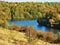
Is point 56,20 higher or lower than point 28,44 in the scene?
lower

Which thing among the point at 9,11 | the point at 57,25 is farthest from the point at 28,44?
the point at 9,11

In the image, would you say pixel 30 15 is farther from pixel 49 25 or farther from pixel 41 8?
pixel 49 25

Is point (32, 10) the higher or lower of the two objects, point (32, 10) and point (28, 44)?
the lower

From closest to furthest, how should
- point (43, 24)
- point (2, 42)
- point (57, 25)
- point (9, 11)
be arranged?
1. point (2, 42)
2. point (57, 25)
3. point (43, 24)
4. point (9, 11)

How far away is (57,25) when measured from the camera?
63594mm

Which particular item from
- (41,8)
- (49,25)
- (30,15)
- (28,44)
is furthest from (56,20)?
(28,44)

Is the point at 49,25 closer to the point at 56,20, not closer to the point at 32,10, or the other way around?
the point at 56,20

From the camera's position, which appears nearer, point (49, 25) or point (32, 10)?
point (49, 25)

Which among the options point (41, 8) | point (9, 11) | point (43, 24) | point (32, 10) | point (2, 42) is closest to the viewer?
point (2, 42)

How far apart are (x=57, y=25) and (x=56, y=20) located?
3.15 m

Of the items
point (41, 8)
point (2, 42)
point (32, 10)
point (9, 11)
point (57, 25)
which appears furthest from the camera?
point (41, 8)

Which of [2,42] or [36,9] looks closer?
→ [2,42]

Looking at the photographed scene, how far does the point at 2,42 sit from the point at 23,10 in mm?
81835

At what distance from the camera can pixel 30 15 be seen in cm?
9062
